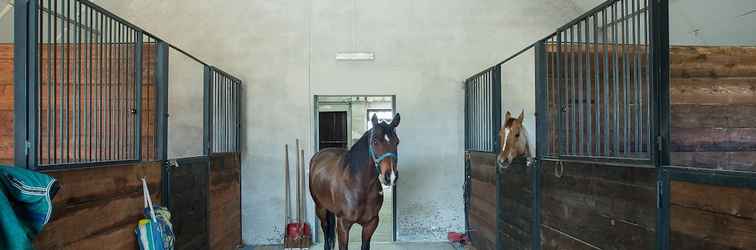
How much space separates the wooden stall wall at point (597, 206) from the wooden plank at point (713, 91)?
3.60 ft

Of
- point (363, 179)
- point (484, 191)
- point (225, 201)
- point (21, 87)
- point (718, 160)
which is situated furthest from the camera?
point (225, 201)

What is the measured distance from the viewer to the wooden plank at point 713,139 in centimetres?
274

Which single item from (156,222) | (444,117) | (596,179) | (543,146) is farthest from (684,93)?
(156,222)

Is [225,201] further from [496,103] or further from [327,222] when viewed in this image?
[496,103]

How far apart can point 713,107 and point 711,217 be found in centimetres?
192

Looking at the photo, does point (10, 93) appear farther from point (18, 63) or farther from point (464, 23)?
point (464, 23)

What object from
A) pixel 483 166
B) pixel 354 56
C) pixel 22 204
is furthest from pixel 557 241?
pixel 354 56

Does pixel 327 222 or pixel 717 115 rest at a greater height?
pixel 717 115

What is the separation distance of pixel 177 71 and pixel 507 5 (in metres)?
3.28

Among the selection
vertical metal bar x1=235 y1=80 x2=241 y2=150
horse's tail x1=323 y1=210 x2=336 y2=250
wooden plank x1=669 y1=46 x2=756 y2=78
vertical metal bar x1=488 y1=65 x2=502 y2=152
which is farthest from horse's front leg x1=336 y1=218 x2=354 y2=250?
wooden plank x1=669 y1=46 x2=756 y2=78

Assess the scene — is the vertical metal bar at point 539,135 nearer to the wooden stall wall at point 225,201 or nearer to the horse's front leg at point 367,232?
the horse's front leg at point 367,232

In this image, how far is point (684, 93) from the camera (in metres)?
2.92

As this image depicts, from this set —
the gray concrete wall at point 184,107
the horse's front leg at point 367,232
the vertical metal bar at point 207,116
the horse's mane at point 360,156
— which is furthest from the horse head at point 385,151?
the gray concrete wall at point 184,107

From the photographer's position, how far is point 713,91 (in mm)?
2924
